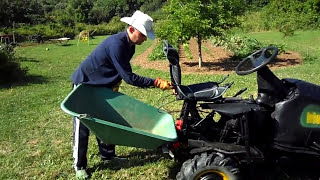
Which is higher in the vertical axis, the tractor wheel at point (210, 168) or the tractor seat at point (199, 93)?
the tractor seat at point (199, 93)

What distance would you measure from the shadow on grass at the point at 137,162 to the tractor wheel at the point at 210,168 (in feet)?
2.45

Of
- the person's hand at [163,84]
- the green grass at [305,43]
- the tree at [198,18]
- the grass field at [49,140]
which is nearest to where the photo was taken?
the person's hand at [163,84]

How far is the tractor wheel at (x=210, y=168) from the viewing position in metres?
3.57

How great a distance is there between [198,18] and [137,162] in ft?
26.3

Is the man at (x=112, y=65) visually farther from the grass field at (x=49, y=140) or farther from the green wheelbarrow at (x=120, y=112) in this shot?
the grass field at (x=49, y=140)

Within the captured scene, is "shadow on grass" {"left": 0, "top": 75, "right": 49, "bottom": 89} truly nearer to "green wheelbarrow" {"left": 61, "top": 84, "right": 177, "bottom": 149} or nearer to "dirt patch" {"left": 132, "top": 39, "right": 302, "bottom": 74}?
"dirt patch" {"left": 132, "top": 39, "right": 302, "bottom": 74}

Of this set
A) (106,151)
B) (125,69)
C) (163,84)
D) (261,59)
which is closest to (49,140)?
(106,151)

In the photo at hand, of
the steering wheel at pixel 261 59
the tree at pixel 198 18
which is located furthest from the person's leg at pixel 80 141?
the tree at pixel 198 18

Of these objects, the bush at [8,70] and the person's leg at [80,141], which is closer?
the person's leg at [80,141]

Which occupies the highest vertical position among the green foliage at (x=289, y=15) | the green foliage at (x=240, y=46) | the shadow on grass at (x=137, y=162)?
the green foliage at (x=289, y=15)

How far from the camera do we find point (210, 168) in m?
3.57

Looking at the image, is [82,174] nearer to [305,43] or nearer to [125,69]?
[125,69]

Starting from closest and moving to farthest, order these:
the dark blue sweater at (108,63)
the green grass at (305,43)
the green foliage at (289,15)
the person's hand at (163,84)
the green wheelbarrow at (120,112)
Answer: the green wheelbarrow at (120,112), the person's hand at (163,84), the dark blue sweater at (108,63), the green grass at (305,43), the green foliage at (289,15)

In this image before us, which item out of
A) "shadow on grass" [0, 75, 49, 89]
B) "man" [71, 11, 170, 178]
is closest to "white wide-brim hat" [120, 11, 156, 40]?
"man" [71, 11, 170, 178]
